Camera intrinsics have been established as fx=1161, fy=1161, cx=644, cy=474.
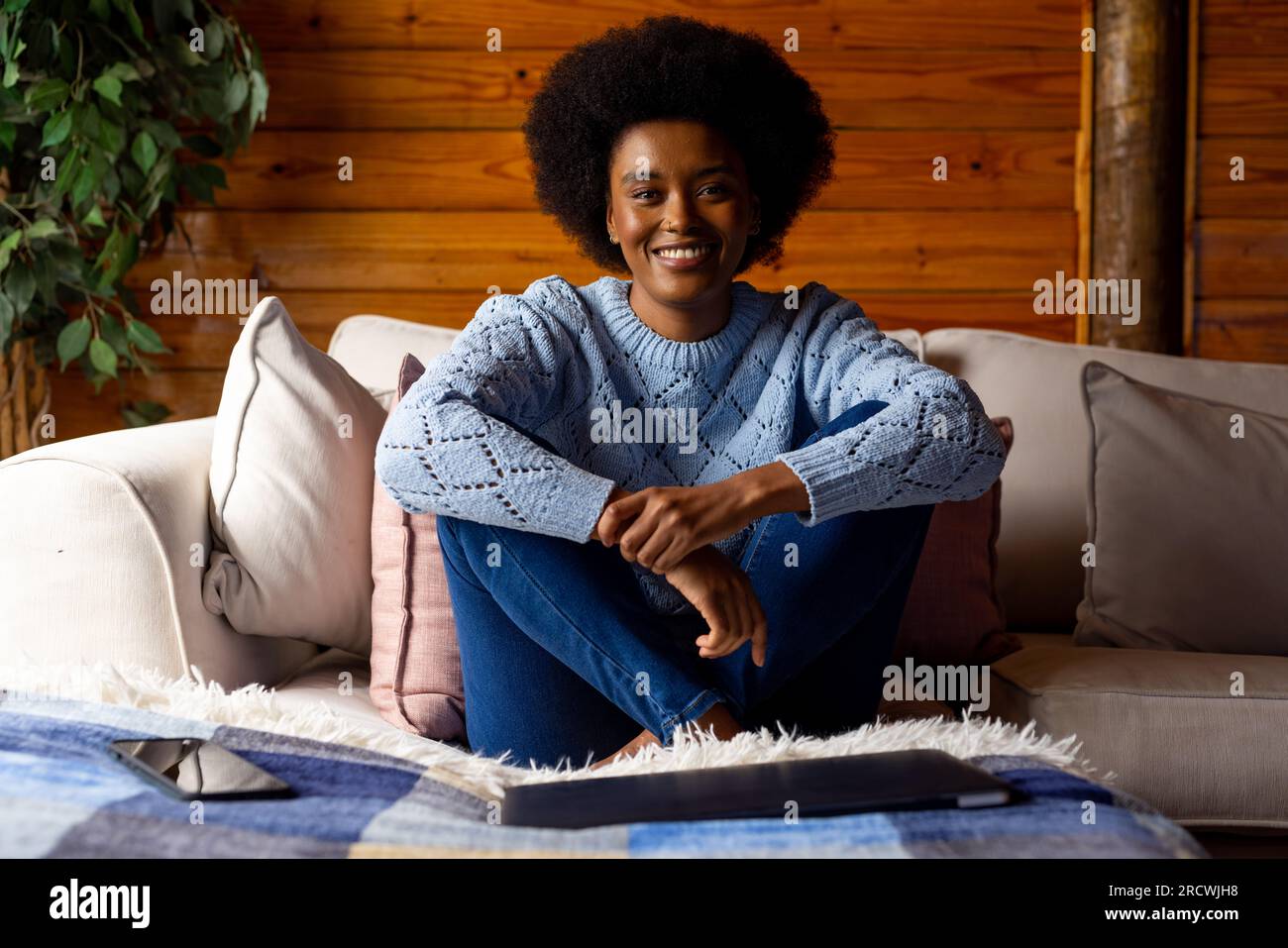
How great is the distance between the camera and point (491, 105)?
223cm

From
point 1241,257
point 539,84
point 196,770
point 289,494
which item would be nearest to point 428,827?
point 196,770

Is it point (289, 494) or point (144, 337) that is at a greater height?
point (144, 337)

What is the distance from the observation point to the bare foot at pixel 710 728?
109 centimetres

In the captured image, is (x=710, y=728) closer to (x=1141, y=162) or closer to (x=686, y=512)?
(x=686, y=512)

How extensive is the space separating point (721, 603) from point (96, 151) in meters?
1.34

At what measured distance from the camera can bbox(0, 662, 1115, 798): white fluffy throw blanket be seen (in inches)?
39.3

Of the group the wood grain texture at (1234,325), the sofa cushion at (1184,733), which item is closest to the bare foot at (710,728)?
the sofa cushion at (1184,733)

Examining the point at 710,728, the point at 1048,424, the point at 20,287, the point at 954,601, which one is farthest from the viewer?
the point at 20,287

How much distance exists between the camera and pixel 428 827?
77 centimetres

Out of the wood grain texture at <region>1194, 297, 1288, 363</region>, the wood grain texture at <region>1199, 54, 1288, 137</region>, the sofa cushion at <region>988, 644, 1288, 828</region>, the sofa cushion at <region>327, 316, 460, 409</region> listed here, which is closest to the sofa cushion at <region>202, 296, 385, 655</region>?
the sofa cushion at <region>327, 316, 460, 409</region>

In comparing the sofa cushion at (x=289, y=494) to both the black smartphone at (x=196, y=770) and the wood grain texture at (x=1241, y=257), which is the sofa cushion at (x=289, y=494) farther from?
the wood grain texture at (x=1241, y=257)

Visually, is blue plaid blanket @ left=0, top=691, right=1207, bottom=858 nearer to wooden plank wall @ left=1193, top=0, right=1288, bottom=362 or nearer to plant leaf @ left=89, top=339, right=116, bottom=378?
plant leaf @ left=89, top=339, right=116, bottom=378

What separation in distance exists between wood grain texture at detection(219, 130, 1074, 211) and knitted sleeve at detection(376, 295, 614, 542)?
1003mm
